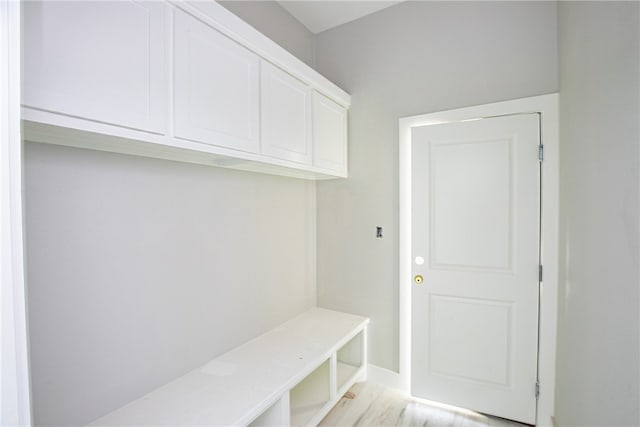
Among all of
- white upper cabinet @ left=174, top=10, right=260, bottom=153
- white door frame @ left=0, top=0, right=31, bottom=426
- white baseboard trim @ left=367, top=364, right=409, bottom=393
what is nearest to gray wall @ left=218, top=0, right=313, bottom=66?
white upper cabinet @ left=174, top=10, right=260, bottom=153

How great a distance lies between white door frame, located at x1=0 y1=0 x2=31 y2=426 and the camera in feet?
2.31

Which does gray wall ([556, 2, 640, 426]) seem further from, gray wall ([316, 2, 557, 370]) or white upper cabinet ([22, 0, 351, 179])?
white upper cabinet ([22, 0, 351, 179])

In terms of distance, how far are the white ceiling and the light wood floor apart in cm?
303

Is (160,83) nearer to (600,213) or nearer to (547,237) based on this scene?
(600,213)

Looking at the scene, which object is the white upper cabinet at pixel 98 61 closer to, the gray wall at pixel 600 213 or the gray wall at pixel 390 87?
the gray wall at pixel 600 213

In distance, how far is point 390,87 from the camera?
7.70ft

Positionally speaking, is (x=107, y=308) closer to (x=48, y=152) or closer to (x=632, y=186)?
(x=48, y=152)

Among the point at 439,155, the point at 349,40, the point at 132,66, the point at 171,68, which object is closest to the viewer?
the point at 132,66

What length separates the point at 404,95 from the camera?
7.52ft

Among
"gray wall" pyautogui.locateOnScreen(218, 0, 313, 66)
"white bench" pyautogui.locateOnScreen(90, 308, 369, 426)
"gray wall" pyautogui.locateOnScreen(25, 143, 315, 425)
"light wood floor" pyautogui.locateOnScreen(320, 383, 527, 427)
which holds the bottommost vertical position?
"light wood floor" pyautogui.locateOnScreen(320, 383, 527, 427)

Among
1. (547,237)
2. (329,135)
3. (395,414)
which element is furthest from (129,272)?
(547,237)

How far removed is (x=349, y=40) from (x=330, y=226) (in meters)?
1.61

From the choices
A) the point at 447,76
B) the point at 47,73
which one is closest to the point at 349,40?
the point at 447,76

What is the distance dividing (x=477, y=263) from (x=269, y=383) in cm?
153
